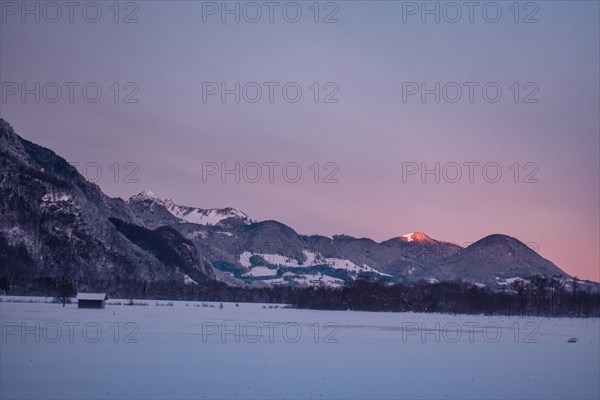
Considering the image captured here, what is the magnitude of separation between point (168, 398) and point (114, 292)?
17490cm

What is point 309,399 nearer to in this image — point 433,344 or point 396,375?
point 396,375

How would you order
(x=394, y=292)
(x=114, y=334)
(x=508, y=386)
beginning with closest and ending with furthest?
(x=508, y=386)
(x=114, y=334)
(x=394, y=292)

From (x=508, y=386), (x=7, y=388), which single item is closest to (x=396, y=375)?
(x=508, y=386)

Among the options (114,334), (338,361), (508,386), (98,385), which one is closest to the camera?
(98,385)

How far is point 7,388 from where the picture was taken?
24719 millimetres

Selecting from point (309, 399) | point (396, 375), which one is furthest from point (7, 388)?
point (396, 375)

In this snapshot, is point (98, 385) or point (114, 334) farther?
point (114, 334)

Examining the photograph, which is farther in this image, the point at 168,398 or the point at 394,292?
the point at 394,292

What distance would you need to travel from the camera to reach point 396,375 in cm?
3189

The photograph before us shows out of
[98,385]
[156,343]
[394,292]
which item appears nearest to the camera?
[98,385]

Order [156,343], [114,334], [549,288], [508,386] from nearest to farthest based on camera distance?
1. [508,386]
2. [156,343]
3. [114,334]
4. [549,288]

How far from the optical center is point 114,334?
160 feet

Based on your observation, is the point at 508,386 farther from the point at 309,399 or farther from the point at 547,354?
the point at 547,354

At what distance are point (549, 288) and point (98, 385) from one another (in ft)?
595
